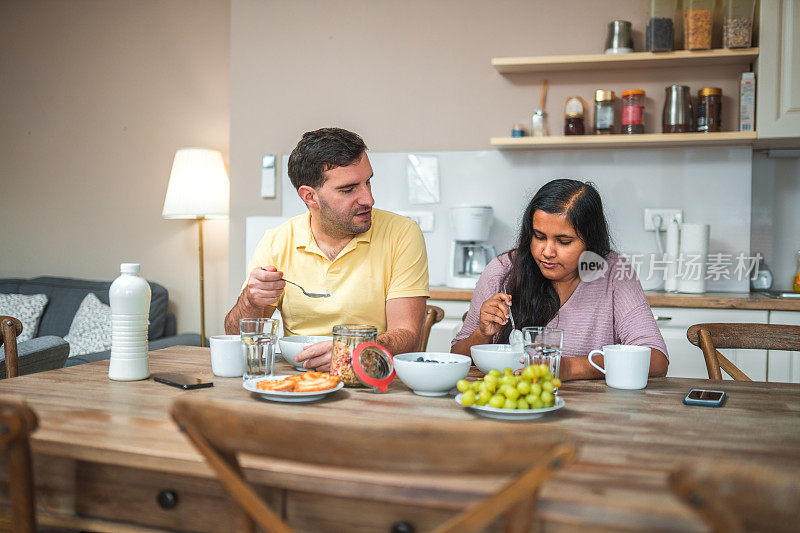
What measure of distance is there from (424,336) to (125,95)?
314 cm

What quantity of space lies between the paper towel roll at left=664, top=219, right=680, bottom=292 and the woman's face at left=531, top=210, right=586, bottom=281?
1524 millimetres

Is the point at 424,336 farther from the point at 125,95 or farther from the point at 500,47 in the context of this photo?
the point at 125,95

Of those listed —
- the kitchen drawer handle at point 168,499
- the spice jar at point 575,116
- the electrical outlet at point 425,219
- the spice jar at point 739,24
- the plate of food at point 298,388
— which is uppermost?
the spice jar at point 739,24

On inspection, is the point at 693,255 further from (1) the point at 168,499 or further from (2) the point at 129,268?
(1) the point at 168,499

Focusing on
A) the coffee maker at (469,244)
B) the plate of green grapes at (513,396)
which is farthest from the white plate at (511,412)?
the coffee maker at (469,244)

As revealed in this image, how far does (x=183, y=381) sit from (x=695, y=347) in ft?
7.23

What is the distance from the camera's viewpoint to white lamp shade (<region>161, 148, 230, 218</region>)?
388cm

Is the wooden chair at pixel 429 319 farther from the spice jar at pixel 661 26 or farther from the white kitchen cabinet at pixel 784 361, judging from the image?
the spice jar at pixel 661 26

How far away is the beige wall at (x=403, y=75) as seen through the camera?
3471 mm

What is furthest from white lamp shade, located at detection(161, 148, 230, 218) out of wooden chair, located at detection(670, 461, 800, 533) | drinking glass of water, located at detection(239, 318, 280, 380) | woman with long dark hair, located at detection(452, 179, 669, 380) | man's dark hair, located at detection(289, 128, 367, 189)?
wooden chair, located at detection(670, 461, 800, 533)

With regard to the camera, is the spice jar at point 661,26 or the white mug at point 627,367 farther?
the spice jar at point 661,26

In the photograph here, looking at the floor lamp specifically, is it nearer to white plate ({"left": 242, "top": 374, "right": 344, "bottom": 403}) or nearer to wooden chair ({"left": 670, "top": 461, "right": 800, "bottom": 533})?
white plate ({"left": 242, "top": 374, "right": 344, "bottom": 403})

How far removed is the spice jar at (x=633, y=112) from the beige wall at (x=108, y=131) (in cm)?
231

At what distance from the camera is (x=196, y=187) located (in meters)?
3.91
